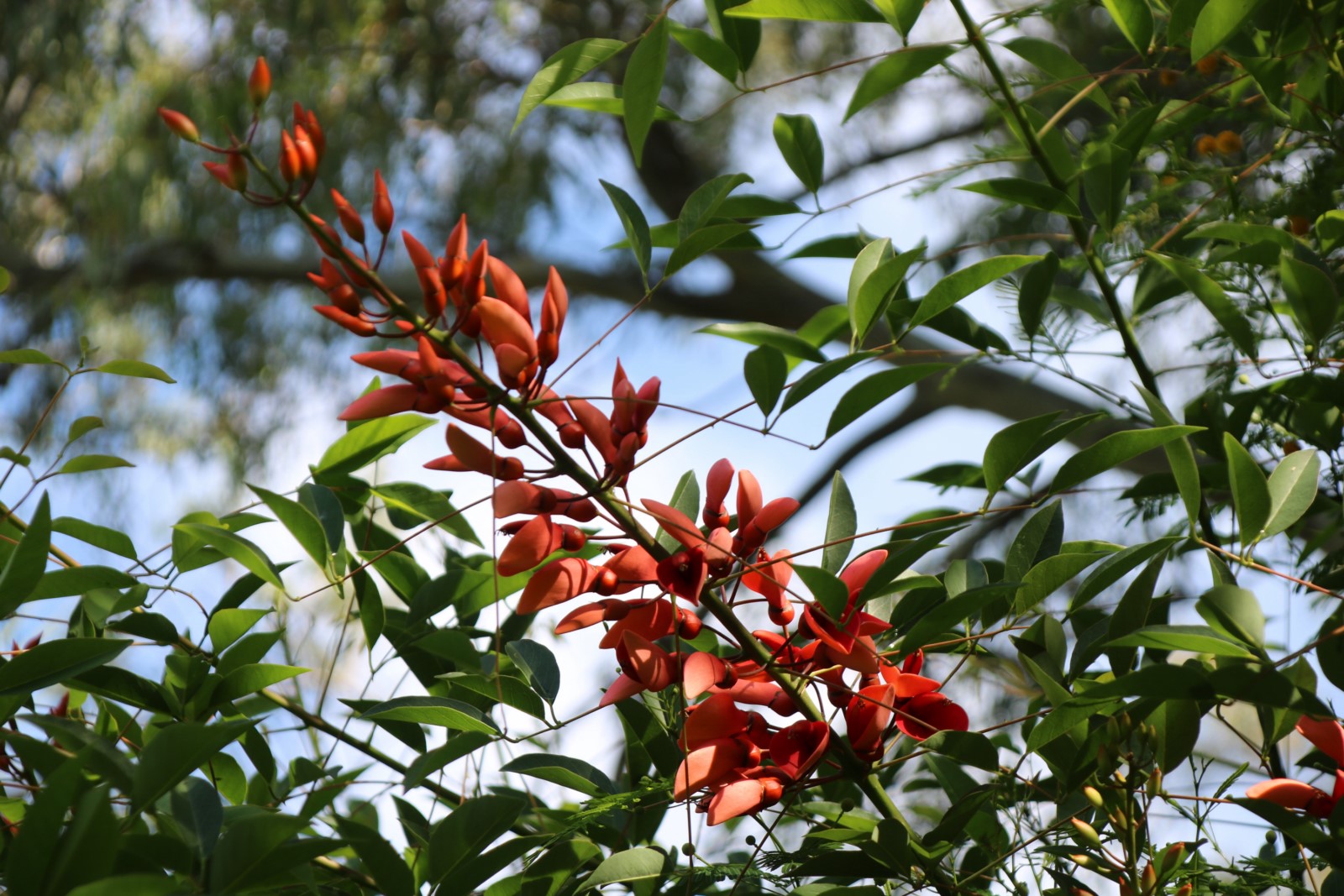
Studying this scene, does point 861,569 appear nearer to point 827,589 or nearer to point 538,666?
point 827,589

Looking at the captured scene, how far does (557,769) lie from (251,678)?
0.48 feet

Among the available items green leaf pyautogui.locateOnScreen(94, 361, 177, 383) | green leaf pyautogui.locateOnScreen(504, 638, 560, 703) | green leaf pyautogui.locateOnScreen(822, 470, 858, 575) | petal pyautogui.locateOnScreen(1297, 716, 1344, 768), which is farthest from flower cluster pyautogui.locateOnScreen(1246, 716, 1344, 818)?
green leaf pyautogui.locateOnScreen(94, 361, 177, 383)

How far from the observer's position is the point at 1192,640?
379mm

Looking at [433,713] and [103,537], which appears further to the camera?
[103,537]

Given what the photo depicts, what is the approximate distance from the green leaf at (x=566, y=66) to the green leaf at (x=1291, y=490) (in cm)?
37

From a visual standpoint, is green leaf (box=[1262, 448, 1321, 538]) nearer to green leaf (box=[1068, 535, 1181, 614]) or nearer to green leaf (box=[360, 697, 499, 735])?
green leaf (box=[1068, 535, 1181, 614])

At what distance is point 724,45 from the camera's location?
593 millimetres

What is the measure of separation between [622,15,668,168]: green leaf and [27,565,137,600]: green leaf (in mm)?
312

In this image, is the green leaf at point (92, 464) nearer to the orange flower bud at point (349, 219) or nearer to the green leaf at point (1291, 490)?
the orange flower bud at point (349, 219)

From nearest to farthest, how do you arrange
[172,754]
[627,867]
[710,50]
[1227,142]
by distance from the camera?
[172,754]
[627,867]
[710,50]
[1227,142]

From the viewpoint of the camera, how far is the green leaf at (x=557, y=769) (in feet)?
1.57

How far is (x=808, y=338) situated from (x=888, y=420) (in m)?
2.24

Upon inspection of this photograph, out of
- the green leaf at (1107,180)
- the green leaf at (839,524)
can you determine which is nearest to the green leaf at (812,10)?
the green leaf at (1107,180)

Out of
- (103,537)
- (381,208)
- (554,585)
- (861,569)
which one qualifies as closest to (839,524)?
(861,569)
